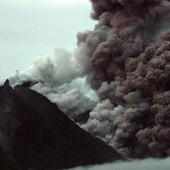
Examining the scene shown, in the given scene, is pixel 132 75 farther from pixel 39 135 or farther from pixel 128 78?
pixel 39 135

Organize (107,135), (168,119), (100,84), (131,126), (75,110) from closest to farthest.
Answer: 1. (168,119)
2. (131,126)
3. (107,135)
4. (100,84)
5. (75,110)

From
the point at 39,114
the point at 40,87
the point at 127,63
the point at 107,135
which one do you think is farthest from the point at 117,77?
the point at 39,114

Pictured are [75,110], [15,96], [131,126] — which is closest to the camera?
[131,126]

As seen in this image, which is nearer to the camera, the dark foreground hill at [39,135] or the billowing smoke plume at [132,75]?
the billowing smoke plume at [132,75]

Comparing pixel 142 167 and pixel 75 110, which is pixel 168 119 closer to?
pixel 142 167

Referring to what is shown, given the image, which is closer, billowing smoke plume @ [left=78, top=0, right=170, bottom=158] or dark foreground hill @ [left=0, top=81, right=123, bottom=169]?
billowing smoke plume @ [left=78, top=0, right=170, bottom=158]
